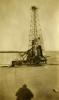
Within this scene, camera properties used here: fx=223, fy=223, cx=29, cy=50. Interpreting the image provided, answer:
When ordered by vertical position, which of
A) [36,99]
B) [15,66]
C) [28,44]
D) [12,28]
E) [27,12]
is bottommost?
[36,99]

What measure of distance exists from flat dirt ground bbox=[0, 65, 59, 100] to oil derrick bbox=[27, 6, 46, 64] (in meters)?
0.07

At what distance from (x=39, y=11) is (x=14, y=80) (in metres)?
0.62

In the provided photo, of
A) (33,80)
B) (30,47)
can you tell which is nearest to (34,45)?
(30,47)

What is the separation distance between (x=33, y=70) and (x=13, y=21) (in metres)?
0.45

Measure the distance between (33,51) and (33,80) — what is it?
0.80 feet

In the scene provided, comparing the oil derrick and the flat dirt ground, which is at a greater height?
the oil derrick

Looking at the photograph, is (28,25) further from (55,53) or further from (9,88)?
(9,88)

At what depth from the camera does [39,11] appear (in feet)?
6.18

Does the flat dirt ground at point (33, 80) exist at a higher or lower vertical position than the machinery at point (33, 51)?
lower

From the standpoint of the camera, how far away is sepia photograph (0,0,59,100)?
1860mm

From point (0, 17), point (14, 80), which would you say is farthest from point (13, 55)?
point (0, 17)

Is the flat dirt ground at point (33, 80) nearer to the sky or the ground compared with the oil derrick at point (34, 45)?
nearer to the ground

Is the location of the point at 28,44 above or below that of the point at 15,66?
above

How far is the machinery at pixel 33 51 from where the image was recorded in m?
1.86
